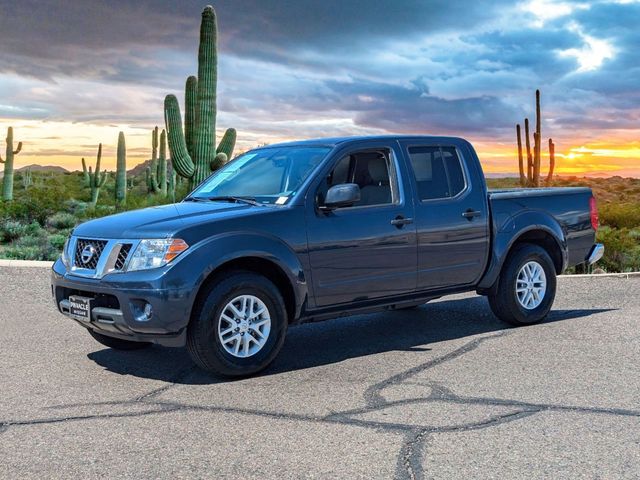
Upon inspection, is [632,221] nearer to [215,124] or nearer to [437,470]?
[215,124]

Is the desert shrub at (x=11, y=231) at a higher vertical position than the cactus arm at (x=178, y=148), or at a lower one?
lower

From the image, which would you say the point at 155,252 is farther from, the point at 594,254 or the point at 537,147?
the point at 537,147

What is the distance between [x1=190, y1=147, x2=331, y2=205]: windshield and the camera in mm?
8047

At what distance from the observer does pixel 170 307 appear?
22.6 feet

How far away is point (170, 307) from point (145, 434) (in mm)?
1403

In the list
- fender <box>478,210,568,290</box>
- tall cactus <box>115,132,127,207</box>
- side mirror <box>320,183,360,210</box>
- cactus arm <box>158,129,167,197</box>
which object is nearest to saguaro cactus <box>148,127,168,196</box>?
cactus arm <box>158,129,167,197</box>

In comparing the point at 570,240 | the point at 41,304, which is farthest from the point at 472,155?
the point at 41,304

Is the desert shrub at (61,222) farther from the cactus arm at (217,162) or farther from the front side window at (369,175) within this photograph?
the front side window at (369,175)

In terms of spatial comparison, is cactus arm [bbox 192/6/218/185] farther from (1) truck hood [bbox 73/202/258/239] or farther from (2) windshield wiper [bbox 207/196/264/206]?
(1) truck hood [bbox 73/202/258/239]

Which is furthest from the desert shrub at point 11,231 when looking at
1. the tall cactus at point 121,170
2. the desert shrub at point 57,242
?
the tall cactus at point 121,170

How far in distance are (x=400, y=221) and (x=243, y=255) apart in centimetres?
179

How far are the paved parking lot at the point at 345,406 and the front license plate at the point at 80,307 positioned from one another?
1.69 ft

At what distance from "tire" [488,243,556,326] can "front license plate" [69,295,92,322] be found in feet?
14.2

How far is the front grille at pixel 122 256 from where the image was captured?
7168mm
